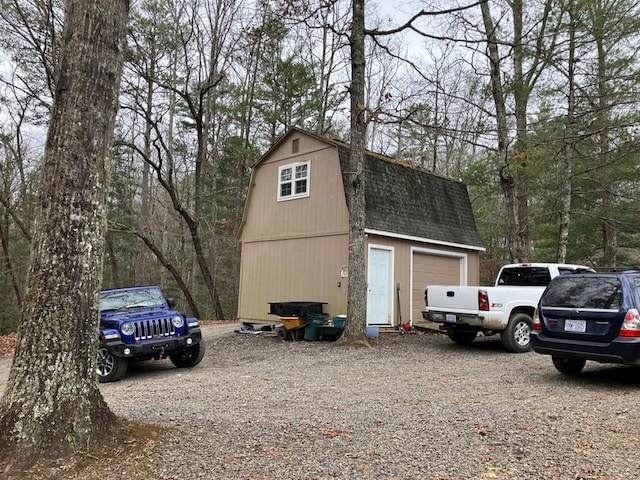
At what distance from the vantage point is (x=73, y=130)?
4.00 meters

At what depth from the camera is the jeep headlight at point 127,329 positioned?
7930mm

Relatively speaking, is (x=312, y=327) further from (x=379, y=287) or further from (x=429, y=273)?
(x=429, y=273)

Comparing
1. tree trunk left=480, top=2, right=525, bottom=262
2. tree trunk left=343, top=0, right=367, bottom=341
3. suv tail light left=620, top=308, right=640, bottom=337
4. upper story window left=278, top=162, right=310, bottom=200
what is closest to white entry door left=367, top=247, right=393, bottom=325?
tree trunk left=343, top=0, right=367, bottom=341

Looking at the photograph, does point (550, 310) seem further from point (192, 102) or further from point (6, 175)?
point (6, 175)

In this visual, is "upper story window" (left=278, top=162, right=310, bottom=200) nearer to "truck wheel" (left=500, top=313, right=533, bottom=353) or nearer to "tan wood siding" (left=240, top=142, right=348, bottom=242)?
"tan wood siding" (left=240, top=142, right=348, bottom=242)

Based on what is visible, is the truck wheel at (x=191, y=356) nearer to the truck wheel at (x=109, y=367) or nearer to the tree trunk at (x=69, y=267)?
the truck wheel at (x=109, y=367)

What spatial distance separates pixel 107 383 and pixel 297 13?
8855 mm

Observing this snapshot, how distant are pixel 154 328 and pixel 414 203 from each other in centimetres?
884

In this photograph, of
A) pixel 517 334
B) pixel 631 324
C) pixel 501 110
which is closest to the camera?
pixel 631 324

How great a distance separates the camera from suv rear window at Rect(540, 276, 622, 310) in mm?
6582

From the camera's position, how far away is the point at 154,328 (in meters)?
8.23

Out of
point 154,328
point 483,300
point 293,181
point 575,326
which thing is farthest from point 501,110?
point 154,328

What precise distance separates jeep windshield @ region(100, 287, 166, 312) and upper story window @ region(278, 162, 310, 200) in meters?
5.95

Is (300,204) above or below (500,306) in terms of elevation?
above
